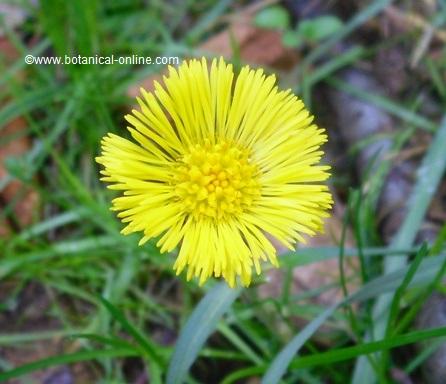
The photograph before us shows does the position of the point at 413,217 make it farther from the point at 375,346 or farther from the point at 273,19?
the point at 273,19

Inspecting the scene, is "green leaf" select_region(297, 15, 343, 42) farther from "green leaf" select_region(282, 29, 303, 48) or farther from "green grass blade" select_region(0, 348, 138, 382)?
"green grass blade" select_region(0, 348, 138, 382)

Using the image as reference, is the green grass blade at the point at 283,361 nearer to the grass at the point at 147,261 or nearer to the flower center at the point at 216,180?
the grass at the point at 147,261

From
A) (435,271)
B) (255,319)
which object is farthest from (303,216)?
(255,319)

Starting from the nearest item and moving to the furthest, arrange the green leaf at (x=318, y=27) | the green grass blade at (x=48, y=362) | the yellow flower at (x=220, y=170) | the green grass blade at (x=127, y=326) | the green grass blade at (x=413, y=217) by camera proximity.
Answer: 1. the yellow flower at (x=220, y=170)
2. the green grass blade at (x=127, y=326)
3. the green grass blade at (x=48, y=362)
4. the green grass blade at (x=413, y=217)
5. the green leaf at (x=318, y=27)

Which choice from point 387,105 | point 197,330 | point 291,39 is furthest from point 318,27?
point 197,330

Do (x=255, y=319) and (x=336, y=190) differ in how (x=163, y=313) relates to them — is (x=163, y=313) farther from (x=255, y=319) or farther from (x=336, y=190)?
(x=336, y=190)

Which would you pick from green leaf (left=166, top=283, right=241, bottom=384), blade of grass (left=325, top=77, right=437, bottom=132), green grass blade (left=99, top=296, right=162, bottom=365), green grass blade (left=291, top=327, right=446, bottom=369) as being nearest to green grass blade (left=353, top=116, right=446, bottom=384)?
blade of grass (left=325, top=77, right=437, bottom=132)

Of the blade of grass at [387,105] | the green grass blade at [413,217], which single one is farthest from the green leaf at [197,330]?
the blade of grass at [387,105]

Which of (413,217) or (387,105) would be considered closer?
(413,217)
